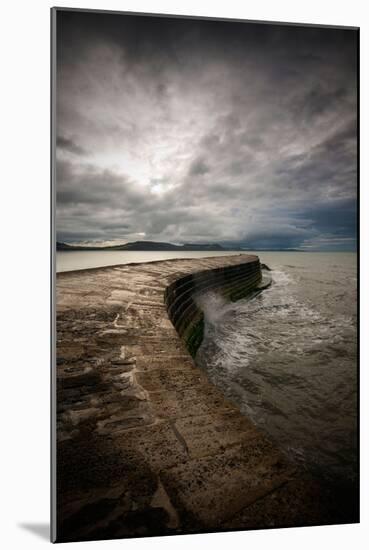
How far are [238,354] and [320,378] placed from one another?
4.16ft

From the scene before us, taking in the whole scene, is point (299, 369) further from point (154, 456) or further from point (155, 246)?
point (154, 456)

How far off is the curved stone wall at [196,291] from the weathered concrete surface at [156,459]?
2.07 metres

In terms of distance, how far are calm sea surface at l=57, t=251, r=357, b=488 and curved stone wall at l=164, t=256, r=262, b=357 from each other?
0.86ft

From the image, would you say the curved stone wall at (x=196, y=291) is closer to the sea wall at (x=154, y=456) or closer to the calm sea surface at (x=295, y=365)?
the calm sea surface at (x=295, y=365)

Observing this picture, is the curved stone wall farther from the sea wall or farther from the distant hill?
the sea wall

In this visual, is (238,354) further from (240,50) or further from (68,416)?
(240,50)

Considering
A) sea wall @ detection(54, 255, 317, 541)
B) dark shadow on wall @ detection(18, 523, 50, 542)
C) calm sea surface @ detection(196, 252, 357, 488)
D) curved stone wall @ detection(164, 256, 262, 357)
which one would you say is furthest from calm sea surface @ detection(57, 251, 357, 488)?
dark shadow on wall @ detection(18, 523, 50, 542)

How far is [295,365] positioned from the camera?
4.31 meters

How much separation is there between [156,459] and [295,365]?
3.43m

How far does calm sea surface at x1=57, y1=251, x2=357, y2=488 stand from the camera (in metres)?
2.48

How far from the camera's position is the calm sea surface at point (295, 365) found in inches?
97.6

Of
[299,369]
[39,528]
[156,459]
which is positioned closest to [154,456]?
[156,459]

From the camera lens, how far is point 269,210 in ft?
11.2

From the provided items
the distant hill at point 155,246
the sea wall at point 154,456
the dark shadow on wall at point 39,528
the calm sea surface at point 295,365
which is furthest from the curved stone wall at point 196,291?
the dark shadow on wall at point 39,528
